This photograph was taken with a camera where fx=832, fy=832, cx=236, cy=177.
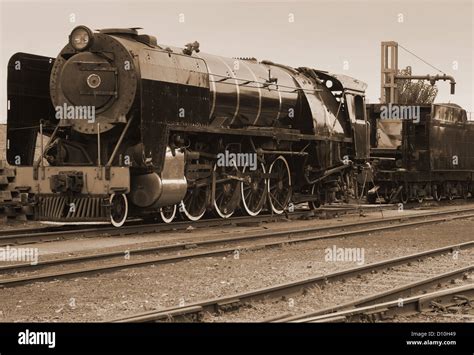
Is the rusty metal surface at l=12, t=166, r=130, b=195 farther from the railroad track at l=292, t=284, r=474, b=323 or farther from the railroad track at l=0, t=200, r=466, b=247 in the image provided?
the railroad track at l=292, t=284, r=474, b=323

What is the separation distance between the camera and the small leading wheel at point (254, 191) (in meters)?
17.3

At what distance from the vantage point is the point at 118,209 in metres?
14.7

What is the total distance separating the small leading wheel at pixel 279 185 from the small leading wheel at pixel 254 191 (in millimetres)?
263

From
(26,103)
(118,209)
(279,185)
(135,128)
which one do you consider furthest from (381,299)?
(279,185)

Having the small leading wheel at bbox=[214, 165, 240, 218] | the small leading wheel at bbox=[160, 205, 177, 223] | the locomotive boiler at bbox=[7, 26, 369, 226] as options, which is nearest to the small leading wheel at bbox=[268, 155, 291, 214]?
the locomotive boiler at bbox=[7, 26, 369, 226]

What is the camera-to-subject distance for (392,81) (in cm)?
3316

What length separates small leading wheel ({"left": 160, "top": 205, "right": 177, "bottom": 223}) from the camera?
15573 millimetres

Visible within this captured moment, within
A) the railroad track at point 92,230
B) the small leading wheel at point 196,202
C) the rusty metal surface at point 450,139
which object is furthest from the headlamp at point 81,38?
the rusty metal surface at point 450,139

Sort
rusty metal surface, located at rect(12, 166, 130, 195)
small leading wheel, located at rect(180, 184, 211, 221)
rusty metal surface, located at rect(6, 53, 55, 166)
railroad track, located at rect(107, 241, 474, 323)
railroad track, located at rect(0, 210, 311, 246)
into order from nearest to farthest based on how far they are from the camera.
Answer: railroad track, located at rect(107, 241, 474, 323)
railroad track, located at rect(0, 210, 311, 246)
rusty metal surface, located at rect(12, 166, 130, 195)
rusty metal surface, located at rect(6, 53, 55, 166)
small leading wheel, located at rect(180, 184, 211, 221)

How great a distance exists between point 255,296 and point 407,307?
1.43 metres

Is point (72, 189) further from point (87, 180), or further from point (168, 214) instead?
point (168, 214)

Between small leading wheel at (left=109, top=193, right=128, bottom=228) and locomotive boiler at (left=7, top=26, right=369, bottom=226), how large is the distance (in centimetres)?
2

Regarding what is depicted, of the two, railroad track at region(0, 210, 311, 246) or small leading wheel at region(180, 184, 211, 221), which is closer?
railroad track at region(0, 210, 311, 246)
